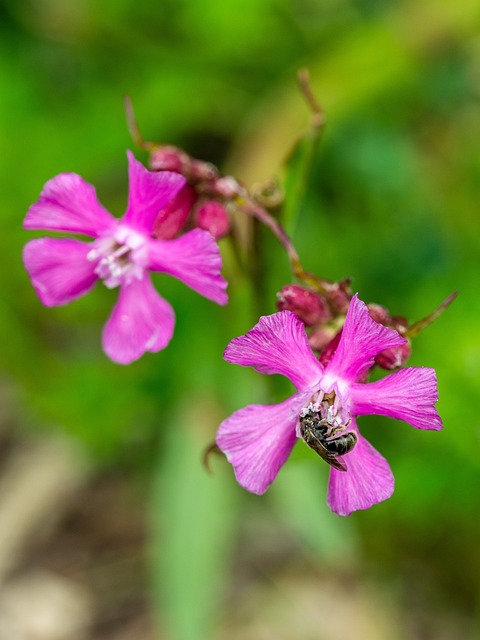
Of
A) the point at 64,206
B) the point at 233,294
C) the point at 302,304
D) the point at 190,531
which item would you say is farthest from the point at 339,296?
the point at 190,531

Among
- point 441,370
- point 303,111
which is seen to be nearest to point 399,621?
point 441,370

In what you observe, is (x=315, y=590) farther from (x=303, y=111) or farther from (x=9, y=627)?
(x=303, y=111)

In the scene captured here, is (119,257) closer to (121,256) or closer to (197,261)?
(121,256)

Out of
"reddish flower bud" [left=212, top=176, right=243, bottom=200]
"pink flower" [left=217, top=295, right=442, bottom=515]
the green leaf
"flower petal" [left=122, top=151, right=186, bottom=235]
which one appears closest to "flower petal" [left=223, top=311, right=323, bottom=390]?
"pink flower" [left=217, top=295, right=442, bottom=515]

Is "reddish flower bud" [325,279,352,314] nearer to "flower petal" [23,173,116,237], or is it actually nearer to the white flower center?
the white flower center

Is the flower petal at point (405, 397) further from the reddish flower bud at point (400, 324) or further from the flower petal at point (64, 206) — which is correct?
the flower petal at point (64, 206)

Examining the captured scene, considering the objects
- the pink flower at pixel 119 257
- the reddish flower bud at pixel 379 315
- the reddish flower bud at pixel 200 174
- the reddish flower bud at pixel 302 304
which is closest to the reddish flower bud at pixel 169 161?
the reddish flower bud at pixel 200 174
